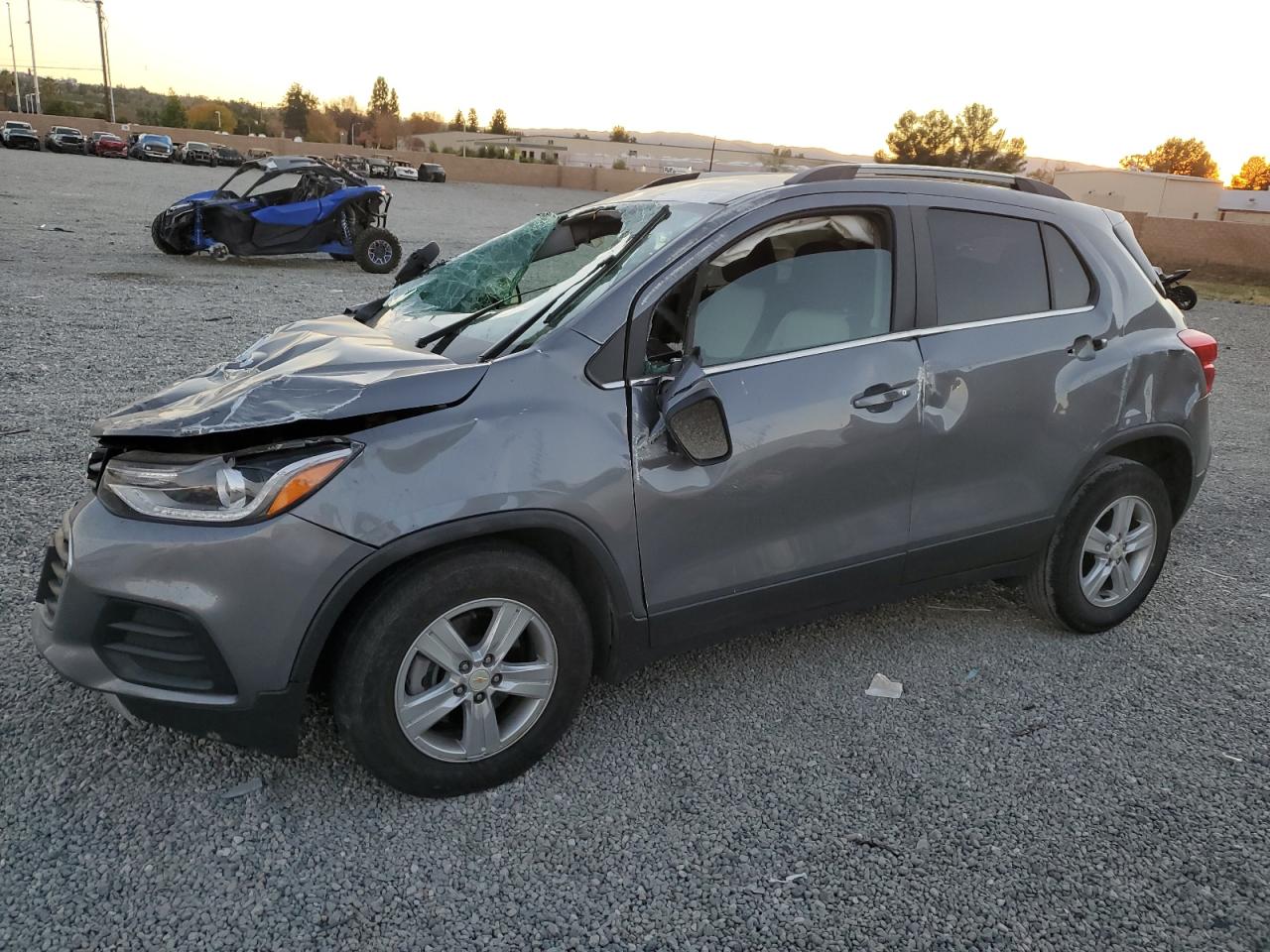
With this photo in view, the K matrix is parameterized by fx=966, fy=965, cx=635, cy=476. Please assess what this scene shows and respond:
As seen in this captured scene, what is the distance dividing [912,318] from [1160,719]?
5.66ft

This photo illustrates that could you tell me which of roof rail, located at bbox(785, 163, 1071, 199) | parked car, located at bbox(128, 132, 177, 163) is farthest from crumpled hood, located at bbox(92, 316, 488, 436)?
parked car, located at bbox(128, 132, 177, 163)

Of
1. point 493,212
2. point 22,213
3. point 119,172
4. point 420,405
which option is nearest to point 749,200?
point 420,405

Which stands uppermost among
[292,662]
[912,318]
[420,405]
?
[912,318]

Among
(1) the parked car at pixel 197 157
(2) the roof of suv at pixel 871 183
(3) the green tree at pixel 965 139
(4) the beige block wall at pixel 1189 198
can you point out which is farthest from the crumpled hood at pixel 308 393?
(3) the green tree at pixel 965 139

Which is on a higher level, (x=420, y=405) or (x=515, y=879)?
(x=420, y=405)

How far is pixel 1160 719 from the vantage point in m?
3.52

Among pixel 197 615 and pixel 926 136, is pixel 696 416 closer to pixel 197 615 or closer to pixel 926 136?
pixel 197 615

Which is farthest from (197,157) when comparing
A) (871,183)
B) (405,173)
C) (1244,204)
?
(1244,204)

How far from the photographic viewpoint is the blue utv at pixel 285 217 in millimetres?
14242

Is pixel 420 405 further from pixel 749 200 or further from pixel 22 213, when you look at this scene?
pixel 22 213

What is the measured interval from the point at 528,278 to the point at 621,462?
1007 millimetres

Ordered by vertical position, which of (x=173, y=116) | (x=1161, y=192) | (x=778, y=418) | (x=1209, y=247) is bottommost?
(x=1209, y=247)

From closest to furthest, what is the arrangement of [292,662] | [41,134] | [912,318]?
1. [292,662]
2. [912,318]
3. [41,134]

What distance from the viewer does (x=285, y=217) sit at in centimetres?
1457
